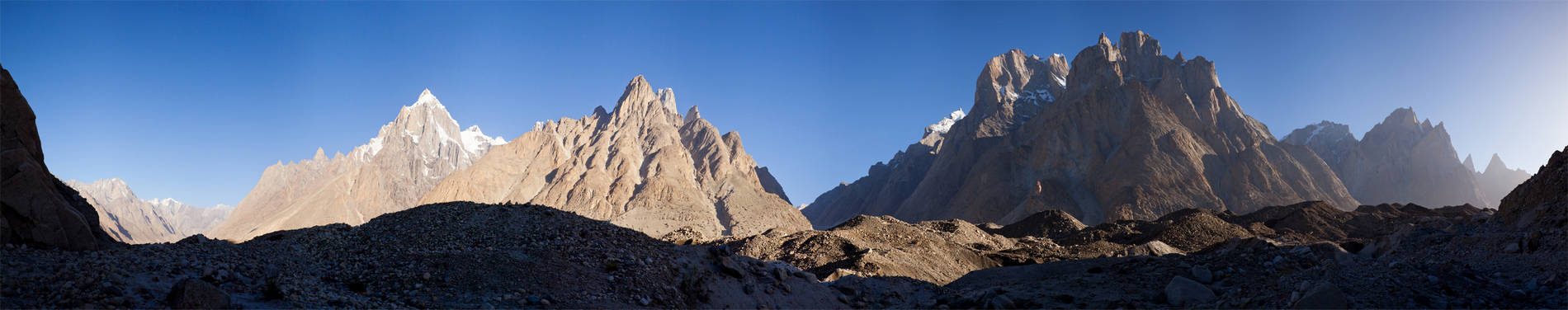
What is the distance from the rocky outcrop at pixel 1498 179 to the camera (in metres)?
121

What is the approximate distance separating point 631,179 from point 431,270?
146780 millimetres

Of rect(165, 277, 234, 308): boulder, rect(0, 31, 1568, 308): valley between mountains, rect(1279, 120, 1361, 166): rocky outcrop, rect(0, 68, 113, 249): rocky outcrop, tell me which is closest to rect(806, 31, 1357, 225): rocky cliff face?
rect(0, 31, 1568, 308): valley between mountains

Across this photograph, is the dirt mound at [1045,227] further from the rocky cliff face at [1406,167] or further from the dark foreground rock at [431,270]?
the rocky cliff face at [1406,167]

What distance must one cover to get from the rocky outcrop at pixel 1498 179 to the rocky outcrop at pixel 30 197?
169890 mm

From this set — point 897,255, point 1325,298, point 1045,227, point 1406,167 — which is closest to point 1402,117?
point 1406,167

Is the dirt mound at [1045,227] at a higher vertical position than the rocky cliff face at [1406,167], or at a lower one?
lower

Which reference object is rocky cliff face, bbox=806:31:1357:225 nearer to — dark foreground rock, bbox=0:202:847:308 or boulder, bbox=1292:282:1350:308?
dark foreground rock, bbox=0:202:847:308

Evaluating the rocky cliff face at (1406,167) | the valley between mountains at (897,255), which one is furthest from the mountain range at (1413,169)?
the valley between mountains at (897,255)

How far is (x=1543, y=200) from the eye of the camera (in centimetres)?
1207

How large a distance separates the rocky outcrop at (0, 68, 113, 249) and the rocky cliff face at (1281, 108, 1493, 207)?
144181 mm

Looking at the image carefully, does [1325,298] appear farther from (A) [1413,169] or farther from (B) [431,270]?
(A) [1413,169]

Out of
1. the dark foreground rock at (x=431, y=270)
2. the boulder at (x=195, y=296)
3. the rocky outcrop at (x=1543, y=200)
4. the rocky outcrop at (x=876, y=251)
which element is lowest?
the boulder at (x=195, y=296)

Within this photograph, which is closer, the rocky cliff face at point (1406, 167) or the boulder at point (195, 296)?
the boulder at point (195, 296)

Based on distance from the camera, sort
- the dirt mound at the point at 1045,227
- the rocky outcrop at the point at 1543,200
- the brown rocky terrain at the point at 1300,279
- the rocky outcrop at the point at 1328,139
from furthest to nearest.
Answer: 1. the rocky outcrop at the point at 1328,139
2. the dirt mound at the point at 1045,227
3. the rocky outcrop at the point at 1543,200
4. the brown rocky terrain at the point at 1300,279
